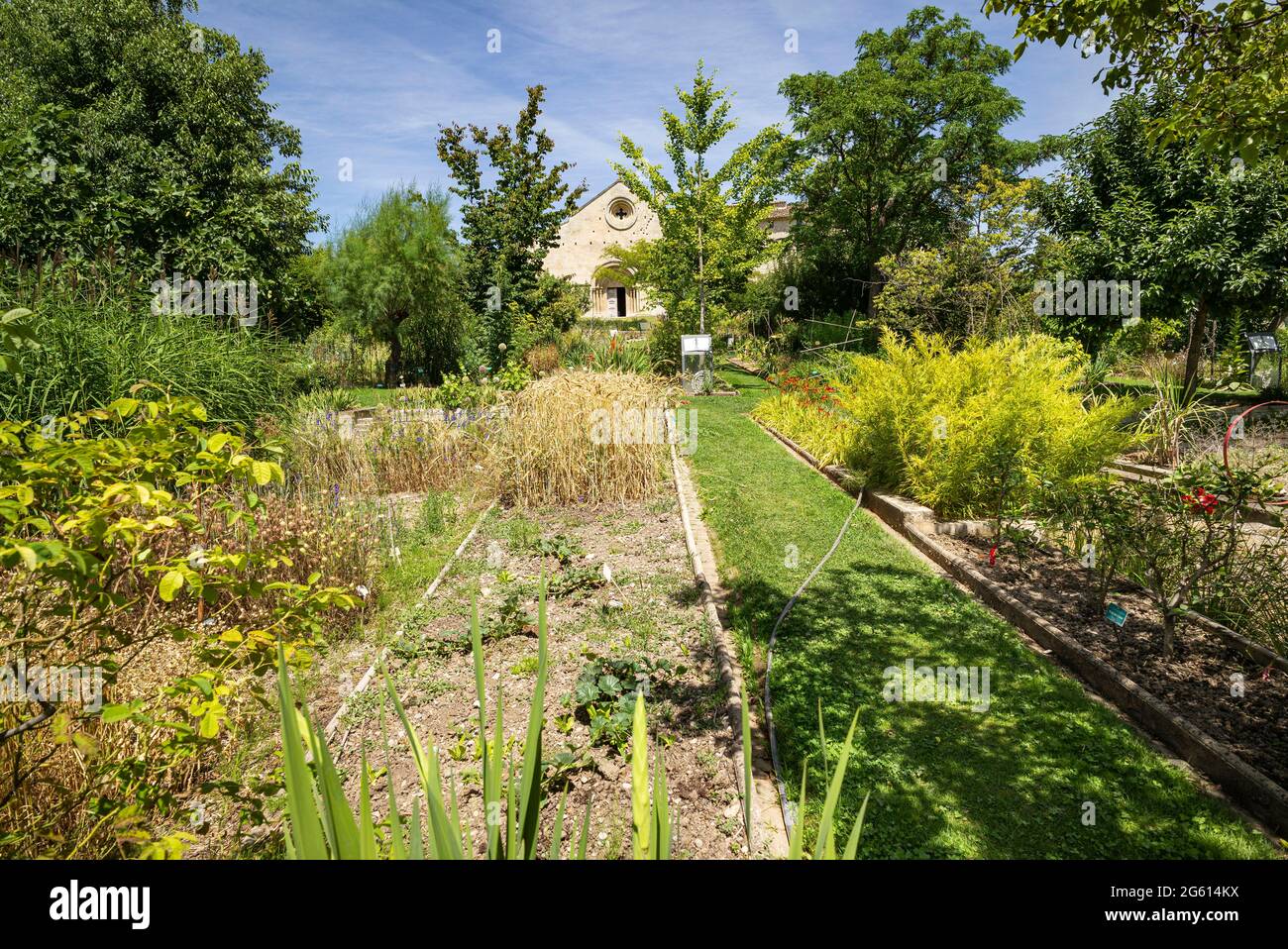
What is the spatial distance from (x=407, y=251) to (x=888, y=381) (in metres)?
15.7

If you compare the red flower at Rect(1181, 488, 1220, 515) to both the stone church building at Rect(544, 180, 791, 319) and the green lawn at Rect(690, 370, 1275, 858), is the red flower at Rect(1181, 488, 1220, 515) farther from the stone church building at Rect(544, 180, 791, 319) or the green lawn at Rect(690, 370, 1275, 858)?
the stone church building at Rect(544, 180, 791, 319)

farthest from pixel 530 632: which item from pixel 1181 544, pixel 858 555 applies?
pixel 1181 544

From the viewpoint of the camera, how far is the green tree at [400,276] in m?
18.0

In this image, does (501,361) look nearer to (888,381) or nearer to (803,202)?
(888,381)

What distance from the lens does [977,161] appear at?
2659 cm

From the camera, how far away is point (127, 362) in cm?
515

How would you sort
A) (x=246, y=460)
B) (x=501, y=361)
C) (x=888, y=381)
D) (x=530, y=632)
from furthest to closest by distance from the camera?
(x=501, y=361) < (x=888, y=381) < (x=530, y=632) < (x=246, y=460)

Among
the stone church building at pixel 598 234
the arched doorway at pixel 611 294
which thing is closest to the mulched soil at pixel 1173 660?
the stone church building at pixel 598 234
